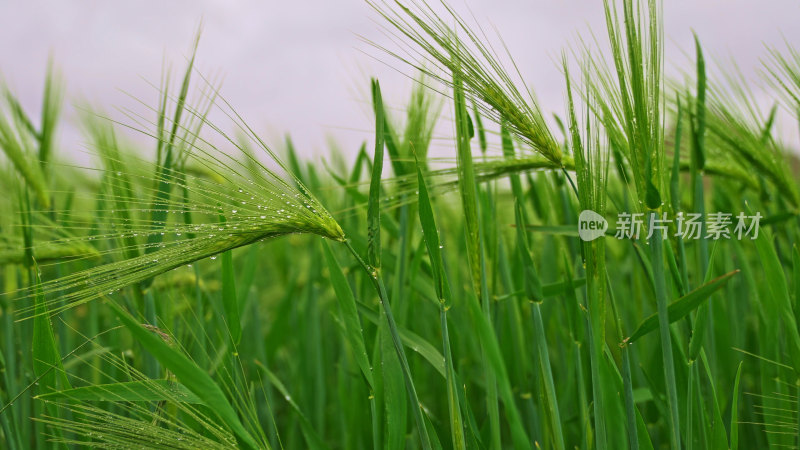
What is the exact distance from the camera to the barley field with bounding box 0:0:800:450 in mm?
635

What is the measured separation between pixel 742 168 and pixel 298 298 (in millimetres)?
1168

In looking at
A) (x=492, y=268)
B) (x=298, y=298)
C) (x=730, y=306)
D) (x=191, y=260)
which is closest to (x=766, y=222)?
(x=730, y=306)

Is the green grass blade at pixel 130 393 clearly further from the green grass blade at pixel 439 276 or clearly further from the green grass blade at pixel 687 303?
the green grass blade at pixel 687 303

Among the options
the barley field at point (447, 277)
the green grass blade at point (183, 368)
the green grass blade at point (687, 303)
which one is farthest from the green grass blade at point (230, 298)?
the green grass blade at point (687, 303)

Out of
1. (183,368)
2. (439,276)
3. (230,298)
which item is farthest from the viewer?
(230,298)

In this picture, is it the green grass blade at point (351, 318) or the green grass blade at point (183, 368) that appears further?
the green grass blade at point (351, 318)

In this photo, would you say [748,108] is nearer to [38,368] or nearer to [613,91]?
[613,91]

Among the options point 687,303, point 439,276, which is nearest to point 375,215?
point 439,276

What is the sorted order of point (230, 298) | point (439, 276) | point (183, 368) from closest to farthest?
point (183, 368) → point (439, 276) → point (230, 298)

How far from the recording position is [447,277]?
0.73 meters

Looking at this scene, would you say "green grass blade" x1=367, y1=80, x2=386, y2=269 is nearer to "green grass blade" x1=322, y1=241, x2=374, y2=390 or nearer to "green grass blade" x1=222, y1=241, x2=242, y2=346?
"green grass blade" x1=322, y1=241, x2=374, y2=390

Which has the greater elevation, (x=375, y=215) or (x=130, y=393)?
(x=375, y=215)

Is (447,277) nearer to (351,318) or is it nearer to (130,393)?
(351,318)

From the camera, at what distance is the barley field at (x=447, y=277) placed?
63 cm
